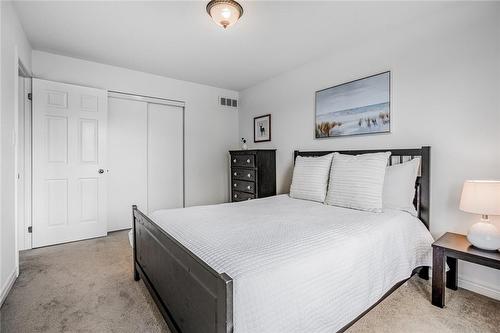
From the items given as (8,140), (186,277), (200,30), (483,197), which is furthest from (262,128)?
(186,277)

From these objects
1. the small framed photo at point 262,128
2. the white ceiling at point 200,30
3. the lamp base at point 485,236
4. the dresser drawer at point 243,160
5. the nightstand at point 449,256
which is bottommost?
the nightstand at point 449,256

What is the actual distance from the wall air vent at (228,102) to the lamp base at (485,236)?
4.00 metres

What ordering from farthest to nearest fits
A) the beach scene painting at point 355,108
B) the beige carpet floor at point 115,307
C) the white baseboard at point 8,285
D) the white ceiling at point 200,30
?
1. the beach scene painting at point 355,108
2. the white ceiling at point 200,30
3. the white baseboard at point 8,285
4. the beige carpet floor at point 115,307

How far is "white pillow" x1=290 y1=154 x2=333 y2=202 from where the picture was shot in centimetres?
269

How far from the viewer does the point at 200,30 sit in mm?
2543

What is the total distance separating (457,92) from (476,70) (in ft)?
0.64

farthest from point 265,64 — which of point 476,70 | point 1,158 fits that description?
point 1,158

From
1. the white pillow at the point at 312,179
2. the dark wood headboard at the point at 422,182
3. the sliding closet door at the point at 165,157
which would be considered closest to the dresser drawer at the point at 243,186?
the white pillow at the point at 312,179

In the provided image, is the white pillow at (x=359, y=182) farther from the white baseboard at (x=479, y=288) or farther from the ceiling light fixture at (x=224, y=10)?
the ceiling light fixture at (x=224, y=10)

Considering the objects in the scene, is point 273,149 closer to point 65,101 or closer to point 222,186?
point 222,186

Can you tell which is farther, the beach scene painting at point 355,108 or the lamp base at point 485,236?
the beach scene painting at point 355,108

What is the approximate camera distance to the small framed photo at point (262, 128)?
4.09 metres

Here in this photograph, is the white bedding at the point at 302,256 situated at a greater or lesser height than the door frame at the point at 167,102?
lesser

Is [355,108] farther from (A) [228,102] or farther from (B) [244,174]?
(A) [228,102]
